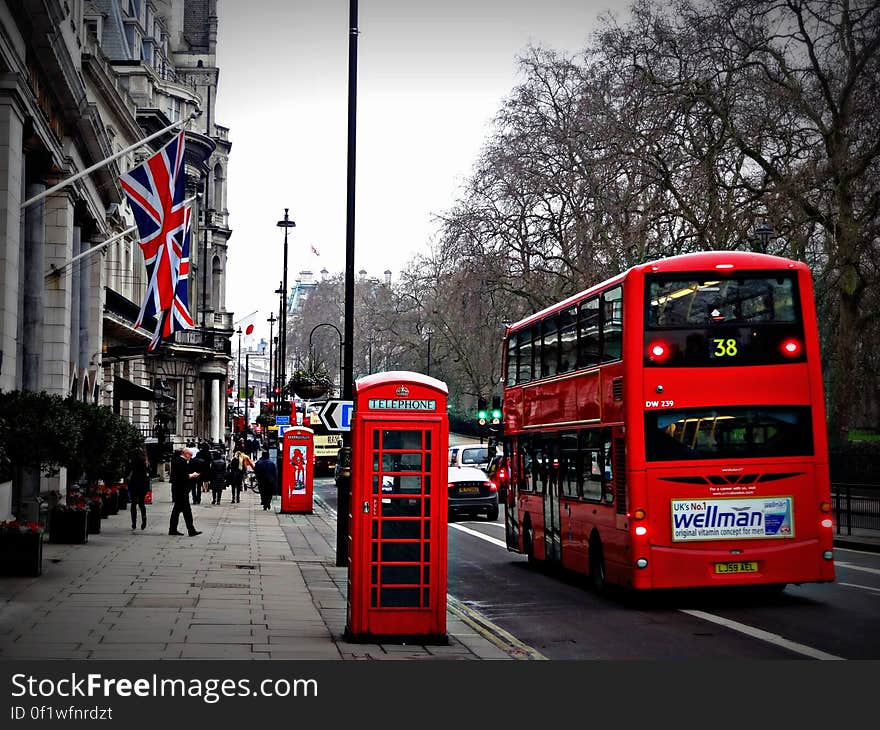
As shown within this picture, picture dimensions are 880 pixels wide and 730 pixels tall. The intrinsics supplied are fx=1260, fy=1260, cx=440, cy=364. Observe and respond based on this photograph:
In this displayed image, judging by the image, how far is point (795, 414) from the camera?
15.7 m

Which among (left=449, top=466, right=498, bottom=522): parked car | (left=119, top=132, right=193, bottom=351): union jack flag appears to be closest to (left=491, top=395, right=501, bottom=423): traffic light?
(left=449, top=466, right=498, bottom=522): parked car

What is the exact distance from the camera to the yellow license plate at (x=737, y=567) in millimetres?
15305

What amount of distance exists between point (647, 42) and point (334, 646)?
32.6 meters

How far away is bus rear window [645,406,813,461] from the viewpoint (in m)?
15.4

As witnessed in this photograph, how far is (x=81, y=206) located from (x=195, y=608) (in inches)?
792

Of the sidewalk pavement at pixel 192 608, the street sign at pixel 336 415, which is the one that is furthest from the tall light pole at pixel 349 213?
the street sign at pixel 336 415

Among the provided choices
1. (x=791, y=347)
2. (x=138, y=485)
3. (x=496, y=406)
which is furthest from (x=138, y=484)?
(x=791, y=347)

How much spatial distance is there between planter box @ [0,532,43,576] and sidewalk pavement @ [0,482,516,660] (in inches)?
11.8

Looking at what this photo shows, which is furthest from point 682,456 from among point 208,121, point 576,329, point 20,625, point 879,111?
point 208,121

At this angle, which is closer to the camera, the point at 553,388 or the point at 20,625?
the point at 20,625

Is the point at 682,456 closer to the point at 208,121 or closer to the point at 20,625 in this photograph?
the point at 20,625

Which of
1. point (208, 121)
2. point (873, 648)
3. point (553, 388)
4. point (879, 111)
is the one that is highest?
point (208, 121)

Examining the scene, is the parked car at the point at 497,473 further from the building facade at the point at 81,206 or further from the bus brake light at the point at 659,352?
the bus brake light at the point at 659,352

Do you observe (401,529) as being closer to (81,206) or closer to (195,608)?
(195,608)
